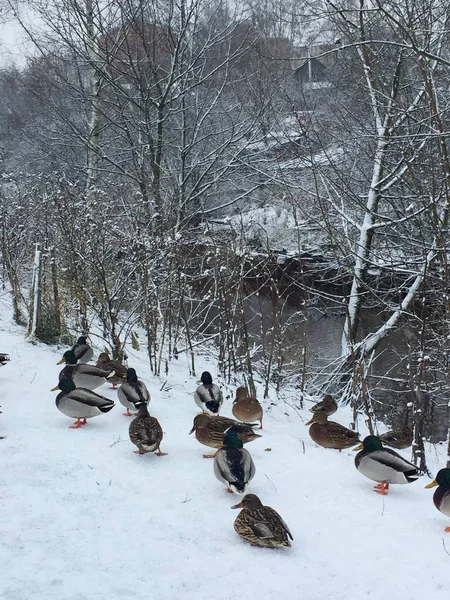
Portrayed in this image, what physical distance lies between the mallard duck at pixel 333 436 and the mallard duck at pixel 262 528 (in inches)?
95.3

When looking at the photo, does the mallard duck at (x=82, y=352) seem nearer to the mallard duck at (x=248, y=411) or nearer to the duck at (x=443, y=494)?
the mallard duck at (x=248, y=411)

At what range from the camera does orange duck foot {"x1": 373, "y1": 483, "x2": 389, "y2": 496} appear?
5.37 meters

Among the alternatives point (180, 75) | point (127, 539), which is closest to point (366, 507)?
point (127, 539)

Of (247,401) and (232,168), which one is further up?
(232,168)

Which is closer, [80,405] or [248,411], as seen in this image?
[80,405]

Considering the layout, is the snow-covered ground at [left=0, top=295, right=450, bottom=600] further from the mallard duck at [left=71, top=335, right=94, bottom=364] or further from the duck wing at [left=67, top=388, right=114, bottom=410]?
the mallard duck at [left=71, top=335, right=94, bottom=364]

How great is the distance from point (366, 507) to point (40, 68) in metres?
14.9

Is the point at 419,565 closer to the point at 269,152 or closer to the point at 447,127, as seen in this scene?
the point at 447,127

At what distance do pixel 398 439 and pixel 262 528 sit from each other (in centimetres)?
362

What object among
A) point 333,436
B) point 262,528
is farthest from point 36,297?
point 262,528

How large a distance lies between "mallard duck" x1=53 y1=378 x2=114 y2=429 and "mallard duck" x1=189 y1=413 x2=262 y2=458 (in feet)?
3.13

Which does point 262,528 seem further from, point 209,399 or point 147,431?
point 209,399

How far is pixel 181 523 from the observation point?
14.3 feet

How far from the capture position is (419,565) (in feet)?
13.4
